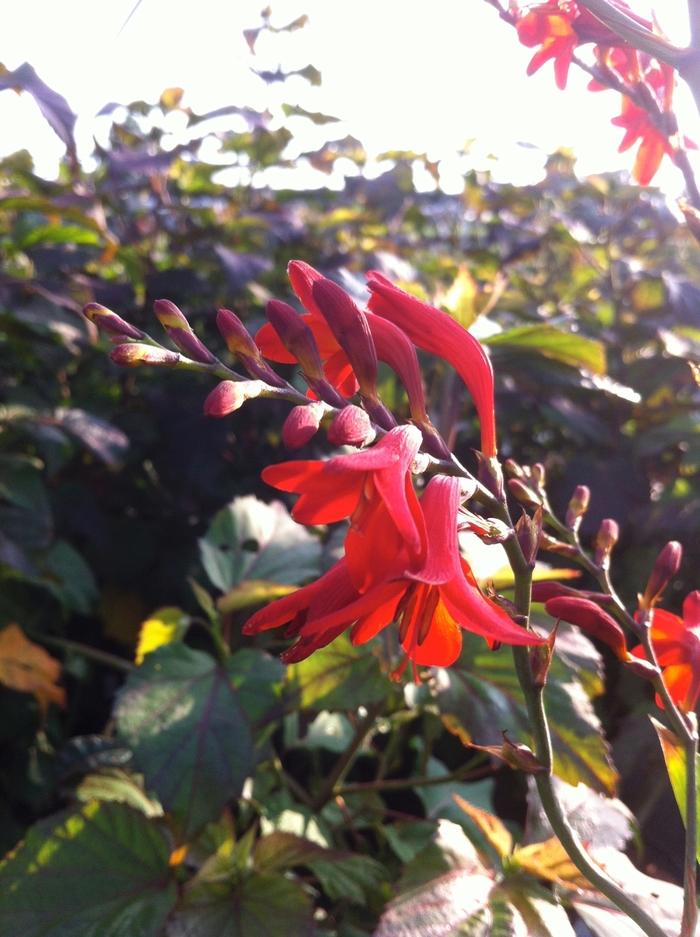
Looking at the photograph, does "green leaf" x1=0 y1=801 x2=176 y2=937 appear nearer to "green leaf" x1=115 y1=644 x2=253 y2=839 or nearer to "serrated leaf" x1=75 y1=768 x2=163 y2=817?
"green leaf" x1=115 y1=644 x2=253 y2=839

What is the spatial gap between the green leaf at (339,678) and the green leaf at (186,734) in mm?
83

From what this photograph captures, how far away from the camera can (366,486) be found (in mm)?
544

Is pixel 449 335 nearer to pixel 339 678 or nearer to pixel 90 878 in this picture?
pixel 339 678

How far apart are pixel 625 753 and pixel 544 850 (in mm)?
575

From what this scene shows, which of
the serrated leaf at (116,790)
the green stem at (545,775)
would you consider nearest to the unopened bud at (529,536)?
the green stem at (545,775)

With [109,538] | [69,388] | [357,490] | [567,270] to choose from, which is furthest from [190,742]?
[567,270]

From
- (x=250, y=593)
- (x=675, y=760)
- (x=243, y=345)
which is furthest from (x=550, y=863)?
(x=243, y=345)

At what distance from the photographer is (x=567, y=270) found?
3033 mm

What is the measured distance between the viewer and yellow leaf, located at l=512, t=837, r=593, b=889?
32.2 inches

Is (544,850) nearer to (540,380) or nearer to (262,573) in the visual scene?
(262,573)

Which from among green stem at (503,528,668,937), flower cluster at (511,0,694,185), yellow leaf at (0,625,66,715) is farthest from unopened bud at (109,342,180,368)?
yellow leaf at (0,625,66,715)

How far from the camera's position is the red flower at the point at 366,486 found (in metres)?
0.48

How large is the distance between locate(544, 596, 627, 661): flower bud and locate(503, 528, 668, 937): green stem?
75mm

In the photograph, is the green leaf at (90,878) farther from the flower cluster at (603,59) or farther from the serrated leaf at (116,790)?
the flower cluster at (603,59)
